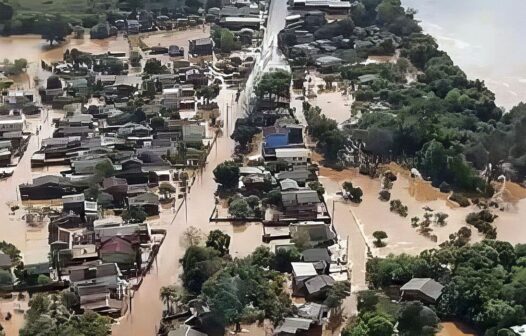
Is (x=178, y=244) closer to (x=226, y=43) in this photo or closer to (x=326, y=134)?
(x=326, y=134)

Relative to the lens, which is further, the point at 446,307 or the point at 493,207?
the point at 493,207

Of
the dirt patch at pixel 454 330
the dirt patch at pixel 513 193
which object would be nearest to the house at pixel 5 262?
the dirt patch at pixel 454 330

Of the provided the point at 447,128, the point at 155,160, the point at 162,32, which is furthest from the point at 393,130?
the point at 162,32

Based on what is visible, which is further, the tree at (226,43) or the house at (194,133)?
the tree at (226,43)

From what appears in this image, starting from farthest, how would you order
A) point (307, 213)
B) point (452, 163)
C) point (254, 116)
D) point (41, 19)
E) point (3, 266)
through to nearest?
point (41, 19), point (254, 116), point (452, 163), point (307, 213), point (3, 266)

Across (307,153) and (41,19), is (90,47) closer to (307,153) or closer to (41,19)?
(41,19)

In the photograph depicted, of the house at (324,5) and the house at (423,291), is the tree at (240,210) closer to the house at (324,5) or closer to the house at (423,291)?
the house at (423,291)

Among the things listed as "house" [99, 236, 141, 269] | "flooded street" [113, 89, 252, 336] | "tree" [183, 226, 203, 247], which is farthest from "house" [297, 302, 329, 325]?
"house" [99, 236, 141, 269]
